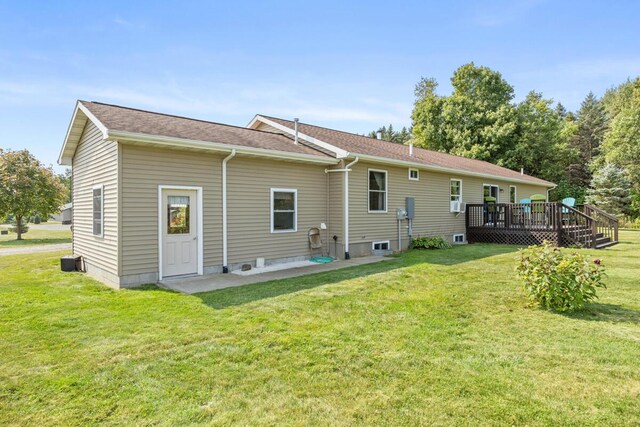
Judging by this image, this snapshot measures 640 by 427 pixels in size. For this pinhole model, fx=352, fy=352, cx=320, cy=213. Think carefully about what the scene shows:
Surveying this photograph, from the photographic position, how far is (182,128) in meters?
8.27

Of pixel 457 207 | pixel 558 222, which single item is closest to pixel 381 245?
pixel 457 207

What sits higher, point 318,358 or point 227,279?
point 227,279

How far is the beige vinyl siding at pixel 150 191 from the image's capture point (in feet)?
22.2

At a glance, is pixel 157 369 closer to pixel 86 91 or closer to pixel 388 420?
pixel 388 420

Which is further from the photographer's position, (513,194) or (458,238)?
(513,194)

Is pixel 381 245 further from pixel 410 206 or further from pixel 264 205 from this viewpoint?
pixel 264 205

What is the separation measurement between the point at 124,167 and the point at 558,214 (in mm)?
13291

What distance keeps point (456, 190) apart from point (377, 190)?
5289 mm

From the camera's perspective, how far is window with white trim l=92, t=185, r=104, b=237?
24.8 ft

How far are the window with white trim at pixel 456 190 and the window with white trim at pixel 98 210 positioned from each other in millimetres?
12077

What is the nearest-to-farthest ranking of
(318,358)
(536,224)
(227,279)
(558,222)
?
1. (318,358)
2. (227,279)
3. (558,222)
4. (536,224)

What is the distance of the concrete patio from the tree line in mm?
23571

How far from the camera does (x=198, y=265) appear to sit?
7.77 m

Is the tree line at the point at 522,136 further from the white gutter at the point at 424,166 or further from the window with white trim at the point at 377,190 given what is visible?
the window with white trim at the point at 377,190
